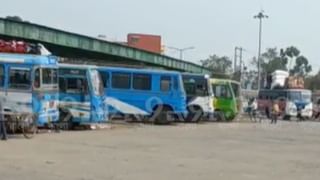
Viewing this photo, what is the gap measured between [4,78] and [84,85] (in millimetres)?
5525

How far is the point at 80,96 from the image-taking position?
30078mm

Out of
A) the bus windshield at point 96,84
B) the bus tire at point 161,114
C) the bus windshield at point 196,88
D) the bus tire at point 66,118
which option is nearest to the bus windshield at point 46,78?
the bus tire at point 66,118

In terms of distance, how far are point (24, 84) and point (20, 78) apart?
259 mm

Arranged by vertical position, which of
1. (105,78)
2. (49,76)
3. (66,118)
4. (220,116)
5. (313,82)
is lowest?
(220,116)

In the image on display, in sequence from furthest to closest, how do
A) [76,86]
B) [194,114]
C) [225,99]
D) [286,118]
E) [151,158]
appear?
[286,118]
[225,99]
[194,114]
[76,86]
[151,158]

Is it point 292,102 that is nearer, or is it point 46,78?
point 46,78

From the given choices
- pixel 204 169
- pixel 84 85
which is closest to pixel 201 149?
pixel 204 169

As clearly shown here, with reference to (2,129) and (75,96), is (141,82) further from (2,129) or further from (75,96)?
(2,129)

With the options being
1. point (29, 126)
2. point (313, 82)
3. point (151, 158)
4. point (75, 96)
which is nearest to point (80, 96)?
point (75, 96)

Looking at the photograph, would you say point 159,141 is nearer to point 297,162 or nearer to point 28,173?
point 297,162

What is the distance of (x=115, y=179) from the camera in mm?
13617

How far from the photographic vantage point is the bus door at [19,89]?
25.0 meters

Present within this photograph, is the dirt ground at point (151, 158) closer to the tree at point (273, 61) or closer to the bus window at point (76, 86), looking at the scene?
the bus window at point (76, 86)

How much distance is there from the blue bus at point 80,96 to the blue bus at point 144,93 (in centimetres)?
576
